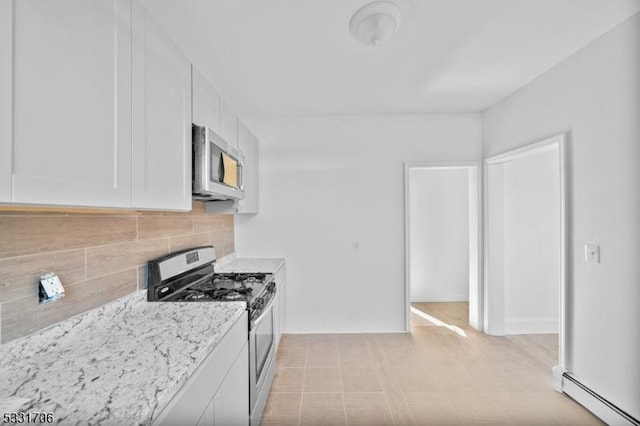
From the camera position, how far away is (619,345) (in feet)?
5.95

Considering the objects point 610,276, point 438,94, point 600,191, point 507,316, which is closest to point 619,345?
point 610,276

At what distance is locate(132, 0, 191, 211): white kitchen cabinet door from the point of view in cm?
117

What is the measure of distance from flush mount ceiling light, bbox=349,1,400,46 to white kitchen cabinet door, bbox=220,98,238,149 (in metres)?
1.02

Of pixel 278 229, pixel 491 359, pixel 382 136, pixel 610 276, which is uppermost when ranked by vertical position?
pixel 382 136

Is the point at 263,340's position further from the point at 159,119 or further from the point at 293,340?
the point at 159,119

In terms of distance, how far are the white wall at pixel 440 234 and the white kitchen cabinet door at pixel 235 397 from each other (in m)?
3.55

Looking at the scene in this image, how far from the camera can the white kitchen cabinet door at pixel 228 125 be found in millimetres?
2104

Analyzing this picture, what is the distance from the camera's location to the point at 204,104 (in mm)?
1792

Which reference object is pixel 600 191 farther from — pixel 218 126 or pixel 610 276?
pixel 218 126

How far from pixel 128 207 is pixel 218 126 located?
1068 mm

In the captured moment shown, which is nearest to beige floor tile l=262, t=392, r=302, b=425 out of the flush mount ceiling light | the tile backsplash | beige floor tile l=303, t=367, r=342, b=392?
beige floor tile l=303, t=367, r=342, b=392

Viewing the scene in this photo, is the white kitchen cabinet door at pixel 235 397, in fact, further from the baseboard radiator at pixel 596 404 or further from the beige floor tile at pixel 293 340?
the baseboard radiator at pixel 596 404

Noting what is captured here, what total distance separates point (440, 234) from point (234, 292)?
12.1ft

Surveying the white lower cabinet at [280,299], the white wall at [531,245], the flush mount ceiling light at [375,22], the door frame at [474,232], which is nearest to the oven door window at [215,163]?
the flush mount ceiling light at [375,22]
